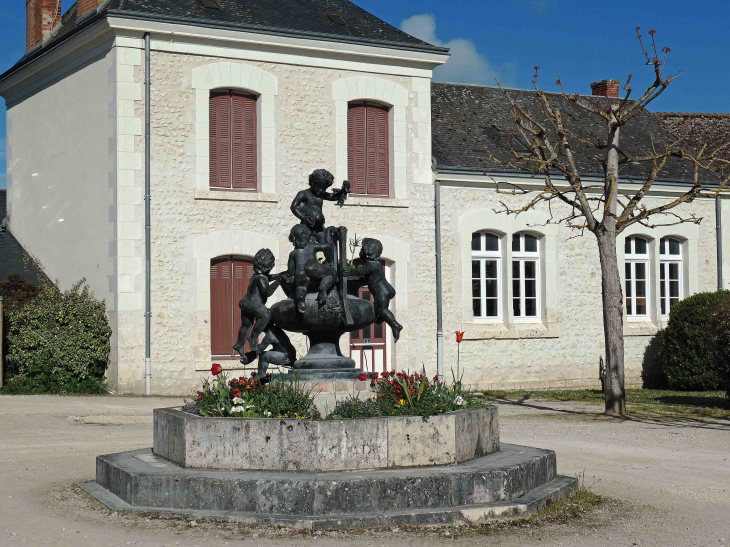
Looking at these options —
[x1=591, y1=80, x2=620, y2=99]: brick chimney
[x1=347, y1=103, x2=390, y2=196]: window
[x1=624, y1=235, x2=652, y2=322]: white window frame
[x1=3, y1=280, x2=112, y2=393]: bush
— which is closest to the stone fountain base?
[x1=3, y1=280, x2=112, y2=393]: bush

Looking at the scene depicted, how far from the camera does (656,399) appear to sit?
57.6 feet

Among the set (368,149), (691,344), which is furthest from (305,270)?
(691,344)

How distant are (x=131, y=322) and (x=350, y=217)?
4468mm

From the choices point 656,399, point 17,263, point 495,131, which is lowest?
point 656,399

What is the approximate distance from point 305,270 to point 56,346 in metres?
9.23

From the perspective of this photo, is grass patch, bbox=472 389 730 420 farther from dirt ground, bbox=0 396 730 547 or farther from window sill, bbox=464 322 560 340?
window sill, bbox=464 322 560 340

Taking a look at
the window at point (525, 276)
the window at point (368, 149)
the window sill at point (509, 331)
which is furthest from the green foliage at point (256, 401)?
the window at point (525, 276)

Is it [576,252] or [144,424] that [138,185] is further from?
[576,252]

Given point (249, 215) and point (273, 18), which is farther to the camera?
point (273, 18)

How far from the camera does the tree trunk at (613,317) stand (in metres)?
13.9

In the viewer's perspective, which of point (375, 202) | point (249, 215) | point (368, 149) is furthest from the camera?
point (368, 149)

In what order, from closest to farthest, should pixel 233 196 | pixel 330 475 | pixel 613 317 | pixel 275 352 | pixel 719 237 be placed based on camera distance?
pixel 330 475
pixel 275 352
pixel 613 317
pixel 233 196
pixel 719 237

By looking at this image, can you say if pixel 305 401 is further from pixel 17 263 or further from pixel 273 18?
pixel 17 263

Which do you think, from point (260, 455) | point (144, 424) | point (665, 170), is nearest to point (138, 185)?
point (144, 424)
